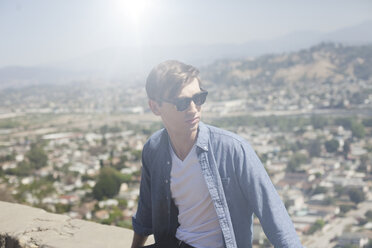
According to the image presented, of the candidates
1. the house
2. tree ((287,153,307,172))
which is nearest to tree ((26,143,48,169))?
tree ((287,153,307,172))

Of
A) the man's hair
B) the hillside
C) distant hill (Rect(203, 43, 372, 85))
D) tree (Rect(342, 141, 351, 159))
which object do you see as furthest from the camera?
distant hill (Rect(203, 43, 372, 85))

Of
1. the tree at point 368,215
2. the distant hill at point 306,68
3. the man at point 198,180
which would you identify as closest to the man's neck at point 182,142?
the man at point 198,180

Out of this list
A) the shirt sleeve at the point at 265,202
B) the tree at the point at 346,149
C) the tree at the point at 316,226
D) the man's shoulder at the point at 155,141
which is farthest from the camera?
the tree at the point at 346,149

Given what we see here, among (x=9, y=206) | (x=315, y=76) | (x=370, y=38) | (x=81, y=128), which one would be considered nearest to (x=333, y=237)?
(x=9, y=206)

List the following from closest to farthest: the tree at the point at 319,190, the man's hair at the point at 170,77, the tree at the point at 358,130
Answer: the man's hair at the point at 170,77 < the tree at the point at 319,190 < the tree at the point at 358,130

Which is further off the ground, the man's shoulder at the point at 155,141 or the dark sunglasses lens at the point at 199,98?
the dark sunglasses lens at the point at 199,98

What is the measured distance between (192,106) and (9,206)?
4.01 feet

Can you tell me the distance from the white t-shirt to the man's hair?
0.50 feet

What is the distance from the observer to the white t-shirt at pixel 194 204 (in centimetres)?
113

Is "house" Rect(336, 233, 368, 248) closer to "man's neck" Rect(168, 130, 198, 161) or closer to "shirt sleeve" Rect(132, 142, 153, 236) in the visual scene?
"shirt sleeve" Rect(132, 142, 153, 236)

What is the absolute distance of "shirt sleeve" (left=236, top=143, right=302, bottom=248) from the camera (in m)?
1.00

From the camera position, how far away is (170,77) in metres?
1.10

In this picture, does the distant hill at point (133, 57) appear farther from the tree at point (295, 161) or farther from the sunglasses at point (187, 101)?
the sunglasses at point (187, 101)

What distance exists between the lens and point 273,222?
1.01m
